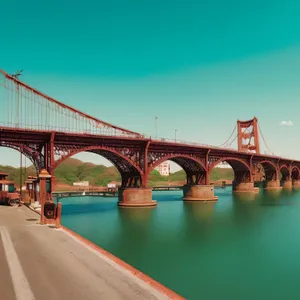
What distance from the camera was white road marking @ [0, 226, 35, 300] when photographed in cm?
1100

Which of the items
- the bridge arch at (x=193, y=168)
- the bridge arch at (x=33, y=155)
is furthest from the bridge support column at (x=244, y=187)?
the bridge arch at (x=33, y=155)

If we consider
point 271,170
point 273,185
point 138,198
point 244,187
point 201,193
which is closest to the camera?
point 138,198

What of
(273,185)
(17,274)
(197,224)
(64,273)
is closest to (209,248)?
(197,224)

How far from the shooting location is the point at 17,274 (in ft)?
42.8

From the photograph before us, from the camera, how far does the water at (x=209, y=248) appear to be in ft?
58.9

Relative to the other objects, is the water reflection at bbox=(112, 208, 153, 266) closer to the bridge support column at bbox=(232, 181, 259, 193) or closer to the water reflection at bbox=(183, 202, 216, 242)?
the water reflection at bbox=(183, 202, 216, 242)

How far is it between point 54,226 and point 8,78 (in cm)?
3376

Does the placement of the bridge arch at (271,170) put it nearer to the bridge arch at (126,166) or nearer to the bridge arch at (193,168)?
the bridge arch at (193,168)

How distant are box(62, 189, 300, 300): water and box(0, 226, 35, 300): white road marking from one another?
8.38m

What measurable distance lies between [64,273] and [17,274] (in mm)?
1939

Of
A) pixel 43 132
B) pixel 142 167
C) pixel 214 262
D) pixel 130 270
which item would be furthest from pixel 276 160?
pixel 130 270

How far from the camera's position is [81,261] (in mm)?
15547

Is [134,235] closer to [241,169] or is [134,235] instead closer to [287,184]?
[241,169]

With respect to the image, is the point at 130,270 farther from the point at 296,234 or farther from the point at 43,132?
the point at 43,132
